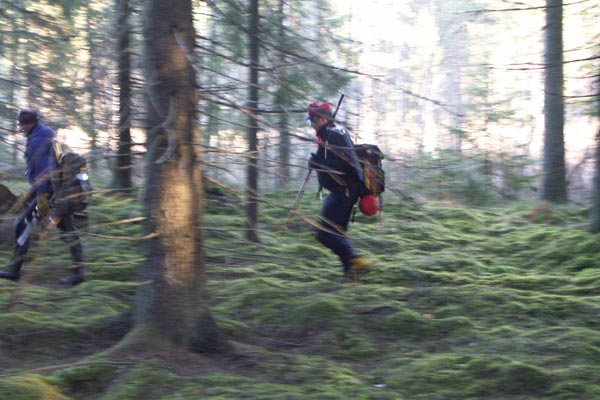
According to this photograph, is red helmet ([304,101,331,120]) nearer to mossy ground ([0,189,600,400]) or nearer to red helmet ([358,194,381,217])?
mossy ground ([0,189,600,400])

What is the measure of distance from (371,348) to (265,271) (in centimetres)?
297

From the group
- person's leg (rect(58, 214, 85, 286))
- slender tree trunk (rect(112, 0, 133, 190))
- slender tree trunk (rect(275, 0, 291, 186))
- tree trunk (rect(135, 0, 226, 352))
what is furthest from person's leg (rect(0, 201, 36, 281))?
slender tree trunk (rect(275, 0, 291, 186))

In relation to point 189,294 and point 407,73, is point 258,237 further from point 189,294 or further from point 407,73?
point 407,73

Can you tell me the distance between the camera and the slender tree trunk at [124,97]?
18.9ft

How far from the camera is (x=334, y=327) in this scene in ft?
20.0

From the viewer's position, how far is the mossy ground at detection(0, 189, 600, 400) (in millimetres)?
4688

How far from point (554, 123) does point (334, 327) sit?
34.2 feet

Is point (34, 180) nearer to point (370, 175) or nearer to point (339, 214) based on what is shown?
point (339, 214)

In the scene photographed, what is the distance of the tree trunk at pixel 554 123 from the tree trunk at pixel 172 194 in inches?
417

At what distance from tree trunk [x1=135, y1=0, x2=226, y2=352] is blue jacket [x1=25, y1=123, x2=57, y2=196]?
98.9 inches

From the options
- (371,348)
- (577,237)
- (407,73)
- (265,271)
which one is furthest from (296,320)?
(407,73)

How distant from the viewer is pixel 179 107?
17.2ft

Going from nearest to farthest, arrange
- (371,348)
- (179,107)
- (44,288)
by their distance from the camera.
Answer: (179,107) → (371,348) → (44,288)

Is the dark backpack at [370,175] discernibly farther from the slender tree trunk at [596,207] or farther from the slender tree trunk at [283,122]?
Result: the slender tree trunk at [596,207]
